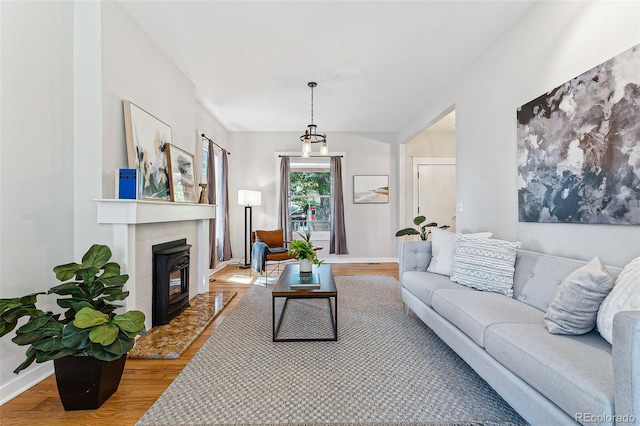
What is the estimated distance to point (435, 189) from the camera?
6.34 meters

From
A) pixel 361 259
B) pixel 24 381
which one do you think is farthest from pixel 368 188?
pixel 24 381

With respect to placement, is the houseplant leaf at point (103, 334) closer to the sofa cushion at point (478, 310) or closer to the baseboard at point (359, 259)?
the sofa cushion at point (478, 310)

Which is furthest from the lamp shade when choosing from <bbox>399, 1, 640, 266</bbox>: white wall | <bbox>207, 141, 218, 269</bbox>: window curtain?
<bbox>399, 1, 640, 266</bbox>: white wall

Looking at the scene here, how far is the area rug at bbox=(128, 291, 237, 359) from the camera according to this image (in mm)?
2311

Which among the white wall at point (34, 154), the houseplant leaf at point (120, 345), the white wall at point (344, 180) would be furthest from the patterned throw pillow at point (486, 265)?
the white wall at point (344, 180)

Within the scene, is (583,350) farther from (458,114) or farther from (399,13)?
(458,114)

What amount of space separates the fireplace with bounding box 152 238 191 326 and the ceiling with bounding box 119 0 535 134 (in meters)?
2.04

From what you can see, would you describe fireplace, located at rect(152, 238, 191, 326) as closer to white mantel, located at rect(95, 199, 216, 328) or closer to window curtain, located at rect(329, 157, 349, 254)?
white mantel, located at rect(95, 199, 216, 328)

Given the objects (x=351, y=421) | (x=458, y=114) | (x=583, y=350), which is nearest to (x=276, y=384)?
(x=351, y=421)

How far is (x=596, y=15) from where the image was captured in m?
1.93

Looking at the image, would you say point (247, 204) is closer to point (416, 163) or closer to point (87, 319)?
point (416, 163)

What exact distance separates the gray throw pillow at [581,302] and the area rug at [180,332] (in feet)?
8.19

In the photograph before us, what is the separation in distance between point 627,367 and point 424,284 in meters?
1.62

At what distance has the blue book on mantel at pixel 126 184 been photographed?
7.55ft
